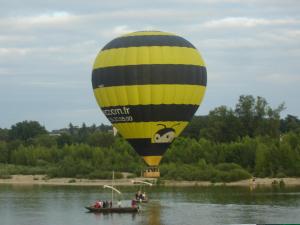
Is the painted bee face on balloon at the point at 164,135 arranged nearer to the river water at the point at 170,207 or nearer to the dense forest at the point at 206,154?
the river water at the point at 170,207

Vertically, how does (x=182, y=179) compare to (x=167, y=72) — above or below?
below

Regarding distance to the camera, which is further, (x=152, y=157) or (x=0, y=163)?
(x=0, y=163)

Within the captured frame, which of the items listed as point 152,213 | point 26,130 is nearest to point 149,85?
point 152,213

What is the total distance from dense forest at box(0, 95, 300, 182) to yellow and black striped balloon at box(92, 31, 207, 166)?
104 feet

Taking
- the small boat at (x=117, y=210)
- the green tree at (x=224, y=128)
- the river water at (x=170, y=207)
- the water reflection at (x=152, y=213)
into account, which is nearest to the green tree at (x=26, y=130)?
the green tree at (x=224, y=128)

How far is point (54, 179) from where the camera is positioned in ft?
364

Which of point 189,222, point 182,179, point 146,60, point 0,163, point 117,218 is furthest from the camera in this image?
point 0,163

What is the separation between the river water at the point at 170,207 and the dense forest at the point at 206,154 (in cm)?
993

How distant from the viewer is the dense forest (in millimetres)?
96750

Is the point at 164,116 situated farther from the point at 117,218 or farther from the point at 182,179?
the point at 182,179

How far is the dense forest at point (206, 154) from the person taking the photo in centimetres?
9675

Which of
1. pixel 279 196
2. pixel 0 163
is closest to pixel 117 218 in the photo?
pixel 279 196

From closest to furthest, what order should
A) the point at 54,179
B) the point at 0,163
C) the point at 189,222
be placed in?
the point at 189,222 → the point at 54,179 → the point at 0,163

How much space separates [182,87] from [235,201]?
1135cm
